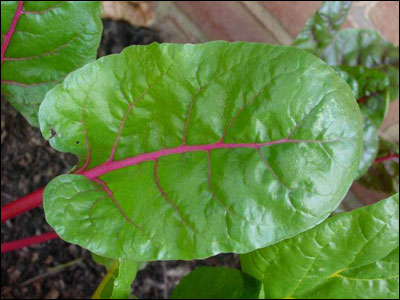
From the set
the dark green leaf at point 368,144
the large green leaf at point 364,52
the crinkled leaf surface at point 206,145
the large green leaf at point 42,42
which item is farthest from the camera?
the large green leaf at point 364,52

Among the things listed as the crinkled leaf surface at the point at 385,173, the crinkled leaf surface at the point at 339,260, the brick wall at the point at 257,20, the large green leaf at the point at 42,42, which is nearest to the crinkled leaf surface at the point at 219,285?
the crinkled leaf surface at the point at 339,260

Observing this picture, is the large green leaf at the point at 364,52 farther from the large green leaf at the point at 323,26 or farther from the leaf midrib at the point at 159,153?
the leaf midrib at the point at 159,153

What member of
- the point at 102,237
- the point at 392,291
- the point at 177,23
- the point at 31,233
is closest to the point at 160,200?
the point at 102,237

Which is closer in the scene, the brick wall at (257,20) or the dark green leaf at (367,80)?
the dark green leaf at (367,80)

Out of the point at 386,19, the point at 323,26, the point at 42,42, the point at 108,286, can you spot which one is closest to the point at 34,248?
the point at 108,286

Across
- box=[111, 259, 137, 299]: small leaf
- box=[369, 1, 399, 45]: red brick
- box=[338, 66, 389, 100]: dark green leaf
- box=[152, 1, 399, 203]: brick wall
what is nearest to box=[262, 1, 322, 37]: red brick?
box=[152, 1, 399, 203]: brick wall

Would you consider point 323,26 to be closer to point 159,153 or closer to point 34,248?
point 159,153
